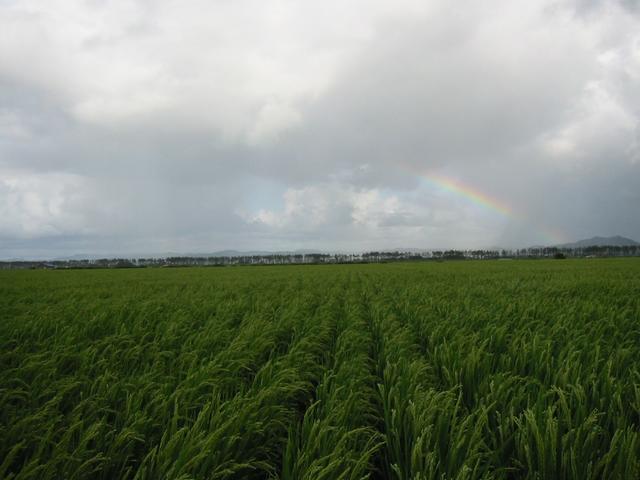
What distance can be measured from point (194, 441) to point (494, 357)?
341 centimetres

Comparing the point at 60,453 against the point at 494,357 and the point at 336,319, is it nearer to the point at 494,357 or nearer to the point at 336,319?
the point at 494,357

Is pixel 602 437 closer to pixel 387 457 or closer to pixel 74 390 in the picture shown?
pixel 387 457

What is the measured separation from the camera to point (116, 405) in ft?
9.12

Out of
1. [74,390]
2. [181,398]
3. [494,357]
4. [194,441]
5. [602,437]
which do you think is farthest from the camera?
[494,357]

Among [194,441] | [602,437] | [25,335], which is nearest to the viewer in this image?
[194,441]

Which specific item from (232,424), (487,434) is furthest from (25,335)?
(487,434)

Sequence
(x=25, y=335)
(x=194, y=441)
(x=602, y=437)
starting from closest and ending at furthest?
(x=194, y=441) < (x=602, y=437) < (x=25, y=335)

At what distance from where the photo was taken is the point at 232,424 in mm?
2273

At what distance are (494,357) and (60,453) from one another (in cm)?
405

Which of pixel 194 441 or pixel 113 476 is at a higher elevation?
pixel 194 441

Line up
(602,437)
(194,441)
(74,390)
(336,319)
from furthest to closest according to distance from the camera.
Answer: (336,319) → (74,390) → (602,437) → (194,441)

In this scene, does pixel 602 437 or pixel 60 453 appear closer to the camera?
pixel 60 453

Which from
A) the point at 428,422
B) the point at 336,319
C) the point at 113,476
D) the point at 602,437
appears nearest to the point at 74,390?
the point at 113,476

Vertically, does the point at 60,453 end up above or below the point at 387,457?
above
